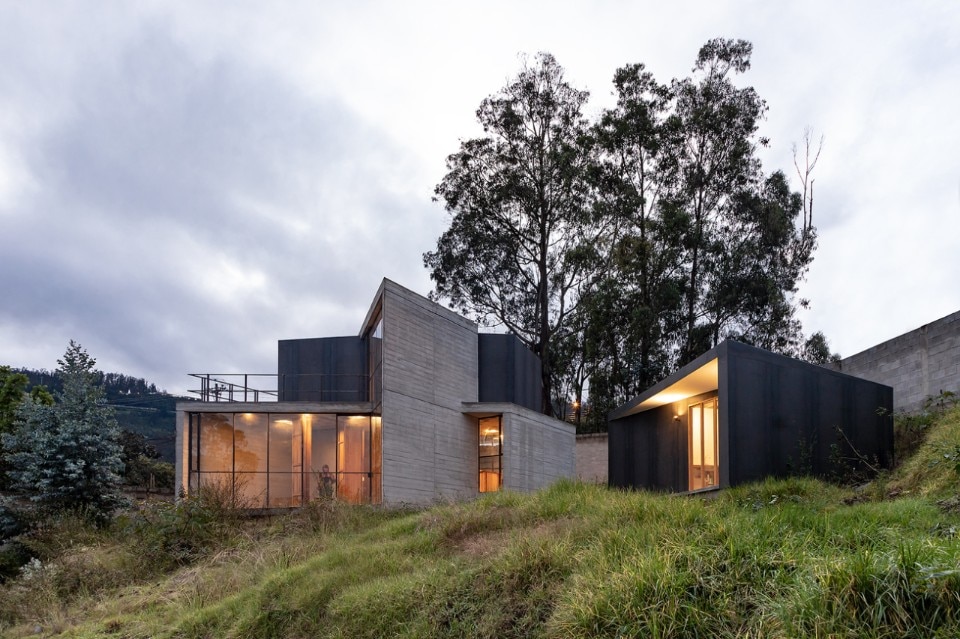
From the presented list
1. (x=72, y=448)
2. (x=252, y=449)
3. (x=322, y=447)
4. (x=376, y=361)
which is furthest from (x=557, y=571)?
(x=252, y=449)

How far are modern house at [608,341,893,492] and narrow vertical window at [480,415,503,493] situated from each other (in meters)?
7.42

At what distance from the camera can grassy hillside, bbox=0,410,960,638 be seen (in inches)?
152

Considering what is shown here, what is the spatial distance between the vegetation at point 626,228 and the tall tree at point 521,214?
5 cm

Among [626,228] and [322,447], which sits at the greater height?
[626,228]

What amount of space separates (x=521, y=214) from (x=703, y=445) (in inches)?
675

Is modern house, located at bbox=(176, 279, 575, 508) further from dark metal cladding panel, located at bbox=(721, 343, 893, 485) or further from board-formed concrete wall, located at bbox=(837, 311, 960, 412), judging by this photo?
board-formed concrete wall, located at bbox=(837, 311, 960, 412)

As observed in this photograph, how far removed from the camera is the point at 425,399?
1866 cm

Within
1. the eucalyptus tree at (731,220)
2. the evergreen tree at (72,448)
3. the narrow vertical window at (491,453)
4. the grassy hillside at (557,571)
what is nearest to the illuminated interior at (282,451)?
the evergreen tree at (72,448)

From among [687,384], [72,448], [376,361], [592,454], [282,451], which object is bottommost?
[592,454]

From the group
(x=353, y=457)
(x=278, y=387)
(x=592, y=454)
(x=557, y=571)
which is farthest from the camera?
(x=592, y=454)

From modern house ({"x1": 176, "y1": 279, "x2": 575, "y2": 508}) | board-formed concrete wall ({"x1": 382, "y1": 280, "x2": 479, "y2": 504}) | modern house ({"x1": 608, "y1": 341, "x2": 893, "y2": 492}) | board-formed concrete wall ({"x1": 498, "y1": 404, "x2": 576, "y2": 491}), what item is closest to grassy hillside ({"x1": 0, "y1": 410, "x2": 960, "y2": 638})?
modern house ({"x1": 608, "y1": 341, "x2": 893, "y2": 492})

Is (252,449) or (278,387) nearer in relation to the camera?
(252,449)

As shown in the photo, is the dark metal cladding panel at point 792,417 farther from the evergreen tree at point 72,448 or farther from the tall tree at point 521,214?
the tall tree at point 521,214

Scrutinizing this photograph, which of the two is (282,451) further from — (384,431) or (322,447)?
(384,431)
